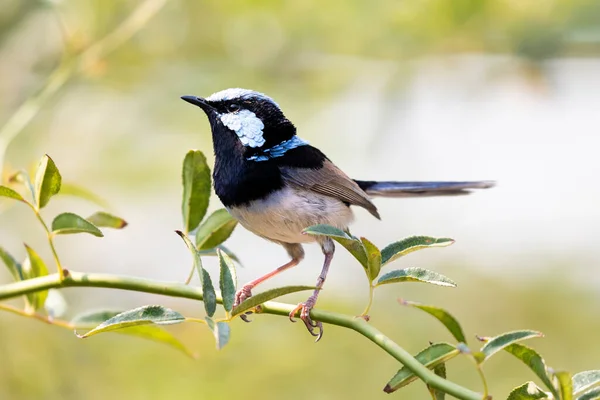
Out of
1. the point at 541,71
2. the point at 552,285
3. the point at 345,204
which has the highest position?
the point at 541,71

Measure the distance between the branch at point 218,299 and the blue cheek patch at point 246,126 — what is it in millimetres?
721

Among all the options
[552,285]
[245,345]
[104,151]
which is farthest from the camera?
[552,285]

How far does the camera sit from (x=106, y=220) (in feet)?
3.30

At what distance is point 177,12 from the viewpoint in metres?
→ 2.23

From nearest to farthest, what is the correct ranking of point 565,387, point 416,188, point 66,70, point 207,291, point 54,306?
point 565,387, point 207,291, point 54,306, point 66,70, point 416,188

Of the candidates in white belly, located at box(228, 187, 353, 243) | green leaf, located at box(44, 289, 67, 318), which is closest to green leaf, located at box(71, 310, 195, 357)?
green leaf, located at box(44, 289, 67, 318)

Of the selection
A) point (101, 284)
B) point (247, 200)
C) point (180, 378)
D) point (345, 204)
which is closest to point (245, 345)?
point (180, 378)

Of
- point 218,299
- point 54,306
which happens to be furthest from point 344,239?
point 54,306

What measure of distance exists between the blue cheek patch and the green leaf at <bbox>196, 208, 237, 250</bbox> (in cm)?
48

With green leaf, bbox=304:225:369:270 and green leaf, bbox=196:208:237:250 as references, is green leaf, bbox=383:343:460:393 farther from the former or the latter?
green leaf, bbox=196:208:237:250

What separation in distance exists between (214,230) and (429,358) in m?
0.41

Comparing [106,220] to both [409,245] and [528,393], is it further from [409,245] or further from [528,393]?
[528,393]

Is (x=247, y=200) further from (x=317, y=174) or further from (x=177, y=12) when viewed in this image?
(x=177, y=12)

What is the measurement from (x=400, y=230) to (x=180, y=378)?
942 mm
